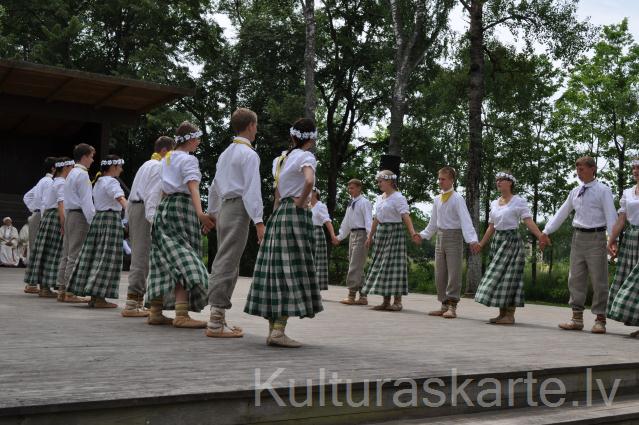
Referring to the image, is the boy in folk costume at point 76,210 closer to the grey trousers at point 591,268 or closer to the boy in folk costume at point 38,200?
the boy in folk costume at point 38,200

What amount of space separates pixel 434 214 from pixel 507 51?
11944 millimetres

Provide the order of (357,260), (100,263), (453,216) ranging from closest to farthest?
1. (100,263)
2. (453,216)
3. (357,260)

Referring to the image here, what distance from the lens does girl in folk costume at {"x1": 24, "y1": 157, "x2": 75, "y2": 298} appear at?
31.9ft

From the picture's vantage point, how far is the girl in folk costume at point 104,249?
8258 millimetres

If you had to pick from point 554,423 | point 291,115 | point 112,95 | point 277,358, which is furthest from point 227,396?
point 291,115

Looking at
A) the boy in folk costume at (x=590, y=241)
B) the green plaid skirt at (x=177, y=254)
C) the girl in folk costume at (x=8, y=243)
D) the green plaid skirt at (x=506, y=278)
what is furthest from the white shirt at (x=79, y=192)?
the girl in folk costume at (x=8, y=243)

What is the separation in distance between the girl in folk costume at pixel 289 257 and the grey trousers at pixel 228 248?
1.11 ft

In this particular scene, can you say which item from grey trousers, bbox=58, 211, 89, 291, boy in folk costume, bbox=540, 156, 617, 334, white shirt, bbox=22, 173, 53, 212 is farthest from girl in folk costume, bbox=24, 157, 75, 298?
boy in folk costume, bbox=540, 156, 617, 334

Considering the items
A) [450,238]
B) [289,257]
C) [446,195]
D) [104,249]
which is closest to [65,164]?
[104,249]

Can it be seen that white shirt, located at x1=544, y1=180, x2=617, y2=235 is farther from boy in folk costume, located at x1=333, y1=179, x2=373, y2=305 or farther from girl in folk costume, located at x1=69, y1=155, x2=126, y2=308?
girl in folk costume, located at x1=69, y1=155, x2=126, y2=308

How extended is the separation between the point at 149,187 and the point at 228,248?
5.10ft

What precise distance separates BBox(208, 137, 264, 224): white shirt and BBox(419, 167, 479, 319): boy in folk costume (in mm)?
3936

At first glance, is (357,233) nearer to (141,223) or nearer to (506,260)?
(506,260)

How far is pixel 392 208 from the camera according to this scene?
33.1 feet
